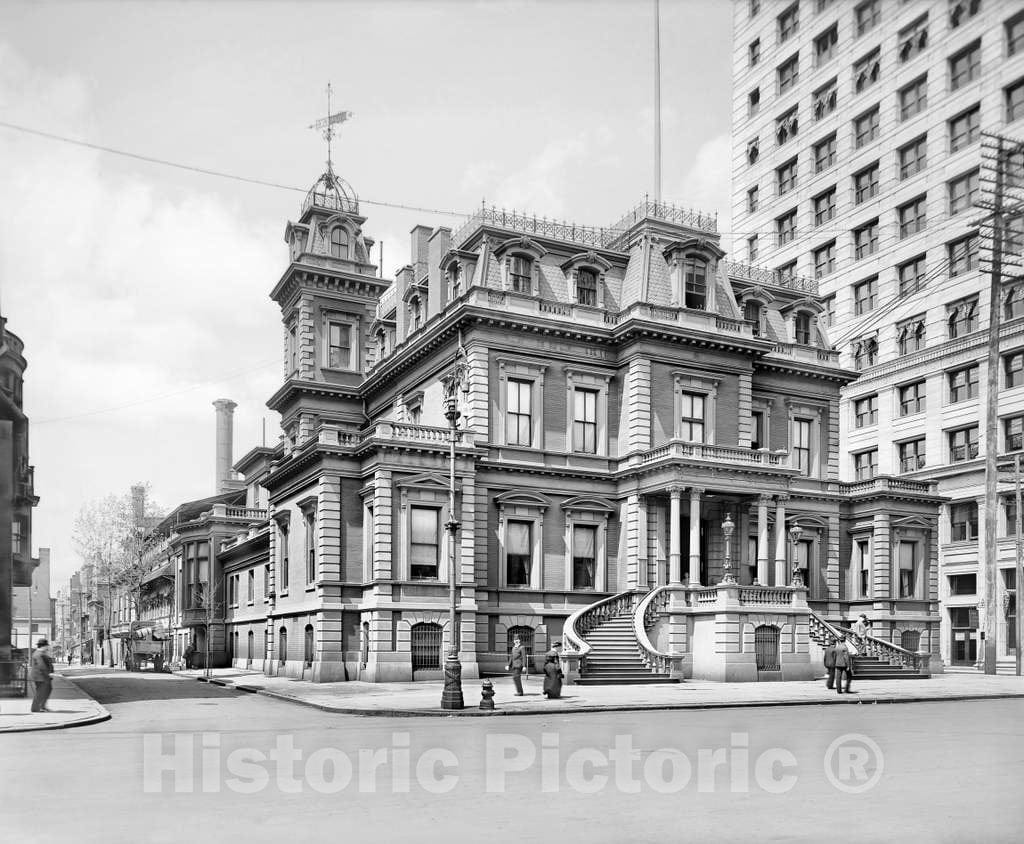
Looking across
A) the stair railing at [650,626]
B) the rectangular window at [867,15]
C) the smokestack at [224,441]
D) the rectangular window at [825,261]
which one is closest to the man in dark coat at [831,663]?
the stair railing at [650,626]

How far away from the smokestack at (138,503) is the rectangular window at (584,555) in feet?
144

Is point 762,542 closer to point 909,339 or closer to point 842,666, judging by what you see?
point 842,666

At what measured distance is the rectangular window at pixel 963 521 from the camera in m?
49.9

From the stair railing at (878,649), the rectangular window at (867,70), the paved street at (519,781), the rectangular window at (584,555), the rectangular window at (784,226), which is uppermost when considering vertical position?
the rectangular window at (784,226)

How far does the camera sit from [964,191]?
850 cm

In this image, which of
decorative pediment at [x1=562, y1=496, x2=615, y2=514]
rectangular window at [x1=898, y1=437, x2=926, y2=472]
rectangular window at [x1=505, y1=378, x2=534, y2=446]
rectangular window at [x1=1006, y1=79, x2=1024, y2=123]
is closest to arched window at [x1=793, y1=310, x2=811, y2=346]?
rectangular window at [x1=898, y1=437, x2=926, y2=472]

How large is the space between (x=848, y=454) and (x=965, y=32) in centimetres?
5684

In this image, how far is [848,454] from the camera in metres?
59.6

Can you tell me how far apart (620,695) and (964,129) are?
2219cm

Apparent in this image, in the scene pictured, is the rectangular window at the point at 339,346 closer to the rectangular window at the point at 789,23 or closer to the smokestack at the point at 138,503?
the smokestack at the point at 138,503

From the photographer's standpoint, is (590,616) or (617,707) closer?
(617,707)

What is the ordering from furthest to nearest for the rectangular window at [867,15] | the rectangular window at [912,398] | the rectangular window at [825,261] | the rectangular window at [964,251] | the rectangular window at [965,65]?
the rectangular window at [912,398]
the rectangular window at [825,261]
the rectangular window at [964,251]
the rectangular window at [965,65]
the rectangular window at [867,15]

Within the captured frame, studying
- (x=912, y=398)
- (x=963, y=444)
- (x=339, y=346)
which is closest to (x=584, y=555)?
(x=339, y=346)

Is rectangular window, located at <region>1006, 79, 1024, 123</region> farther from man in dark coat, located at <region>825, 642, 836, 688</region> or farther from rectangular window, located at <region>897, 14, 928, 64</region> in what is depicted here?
man in dark coat, located at <region>825, 642, 836, 688</region>
